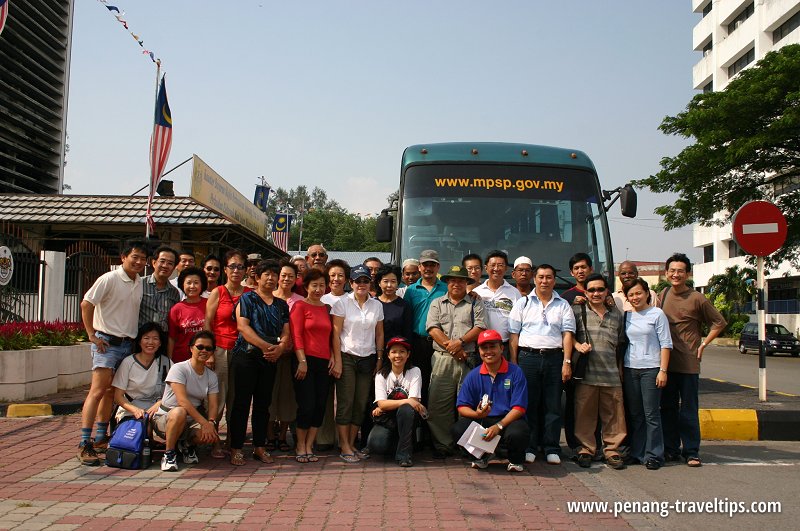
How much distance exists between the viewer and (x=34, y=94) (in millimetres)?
28828

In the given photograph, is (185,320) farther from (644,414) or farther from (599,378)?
(644,414)

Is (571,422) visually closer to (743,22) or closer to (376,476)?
(376,476)

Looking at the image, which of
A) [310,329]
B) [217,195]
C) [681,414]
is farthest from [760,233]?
[217,195]

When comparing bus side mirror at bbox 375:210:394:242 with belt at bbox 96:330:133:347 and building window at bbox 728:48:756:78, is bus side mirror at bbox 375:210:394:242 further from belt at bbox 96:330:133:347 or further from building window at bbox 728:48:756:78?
building window at bbox 728:48:756:78

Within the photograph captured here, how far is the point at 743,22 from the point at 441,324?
159ft

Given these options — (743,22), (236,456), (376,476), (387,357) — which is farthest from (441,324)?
(743,22)

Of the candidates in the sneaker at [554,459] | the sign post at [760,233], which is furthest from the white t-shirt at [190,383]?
the sign post at [760,233]

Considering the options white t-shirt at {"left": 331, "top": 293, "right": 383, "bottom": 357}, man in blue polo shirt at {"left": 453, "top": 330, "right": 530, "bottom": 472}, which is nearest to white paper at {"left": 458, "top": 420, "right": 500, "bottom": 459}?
man in blue polo shirt at {"left": 453, "top": 330, "right": 530, "bottom": 472}

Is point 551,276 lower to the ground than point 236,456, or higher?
higher

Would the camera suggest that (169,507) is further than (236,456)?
No

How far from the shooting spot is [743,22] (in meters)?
46.3

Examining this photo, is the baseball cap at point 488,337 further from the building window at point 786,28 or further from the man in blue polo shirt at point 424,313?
the building window at point 786,28

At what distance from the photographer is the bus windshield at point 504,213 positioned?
8594mm

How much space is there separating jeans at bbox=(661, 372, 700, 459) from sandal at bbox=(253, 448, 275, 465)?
366 centimetres
